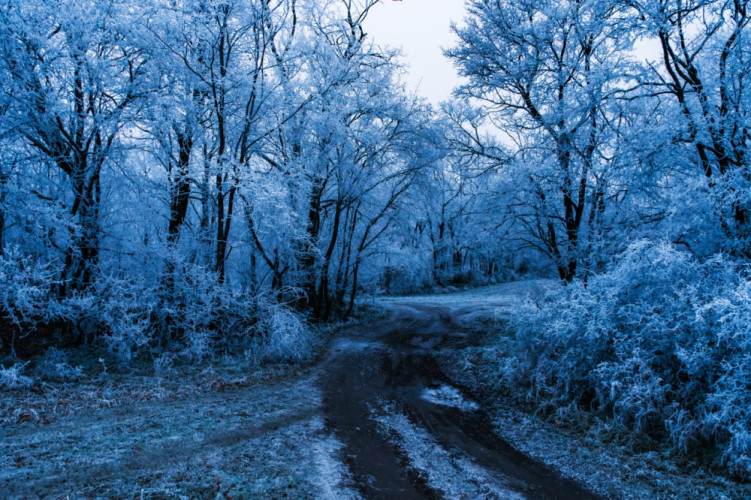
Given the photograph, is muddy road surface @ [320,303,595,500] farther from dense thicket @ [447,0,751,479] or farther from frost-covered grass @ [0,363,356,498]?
dense thicket @ [447,0,751,479]

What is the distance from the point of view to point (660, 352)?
6.42 meters

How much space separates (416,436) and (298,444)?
1.65 metres

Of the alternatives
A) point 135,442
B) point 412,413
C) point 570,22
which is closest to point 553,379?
point 412,413

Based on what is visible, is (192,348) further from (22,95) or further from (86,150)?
(22,95)

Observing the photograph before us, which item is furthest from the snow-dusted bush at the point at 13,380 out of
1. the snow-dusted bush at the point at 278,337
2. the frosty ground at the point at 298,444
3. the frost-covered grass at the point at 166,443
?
the snow-dusted bush at the point at 278,337

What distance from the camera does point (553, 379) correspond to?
25.4 ft

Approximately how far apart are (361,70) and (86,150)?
9431 millimetres

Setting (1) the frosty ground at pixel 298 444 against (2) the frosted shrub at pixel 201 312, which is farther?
(2) the frosted shrub at pixel 201 312

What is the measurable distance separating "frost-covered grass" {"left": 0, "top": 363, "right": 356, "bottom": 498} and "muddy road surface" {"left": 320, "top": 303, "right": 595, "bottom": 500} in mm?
374

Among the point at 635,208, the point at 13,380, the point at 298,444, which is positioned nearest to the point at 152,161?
the point at 13,380

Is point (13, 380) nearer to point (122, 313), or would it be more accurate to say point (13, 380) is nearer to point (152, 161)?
point (122, 313)

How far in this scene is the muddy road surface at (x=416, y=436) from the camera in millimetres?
4535

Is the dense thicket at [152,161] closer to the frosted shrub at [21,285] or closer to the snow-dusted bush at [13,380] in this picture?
the frosted shrub at [21,285]

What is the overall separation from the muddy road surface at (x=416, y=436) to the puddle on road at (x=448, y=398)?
Answer: 18mm
